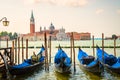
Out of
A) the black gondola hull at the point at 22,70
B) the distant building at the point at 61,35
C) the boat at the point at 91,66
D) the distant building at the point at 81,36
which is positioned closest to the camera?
the black gondola hull at the point at 22,70

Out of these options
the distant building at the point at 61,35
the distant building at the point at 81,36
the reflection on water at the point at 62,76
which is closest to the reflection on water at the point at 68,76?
the reflection on water at the point at 62,76

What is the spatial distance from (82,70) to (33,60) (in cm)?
313

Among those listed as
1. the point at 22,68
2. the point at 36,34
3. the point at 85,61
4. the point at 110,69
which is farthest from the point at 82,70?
the point at 36,34

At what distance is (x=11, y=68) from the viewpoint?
1323 centimetres

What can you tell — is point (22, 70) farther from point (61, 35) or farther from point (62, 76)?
point (61, 35)

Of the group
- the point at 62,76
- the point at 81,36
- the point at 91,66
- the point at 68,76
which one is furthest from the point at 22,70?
the point at 81,36

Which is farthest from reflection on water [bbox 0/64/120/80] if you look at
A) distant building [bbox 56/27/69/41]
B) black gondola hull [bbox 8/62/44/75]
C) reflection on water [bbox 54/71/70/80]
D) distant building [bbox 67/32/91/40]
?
distant building [bbox 67/32/91/40]

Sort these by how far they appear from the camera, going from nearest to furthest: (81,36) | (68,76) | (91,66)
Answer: (91,66) → (68,76) → (81,36)

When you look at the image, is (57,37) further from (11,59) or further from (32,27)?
(11,59)

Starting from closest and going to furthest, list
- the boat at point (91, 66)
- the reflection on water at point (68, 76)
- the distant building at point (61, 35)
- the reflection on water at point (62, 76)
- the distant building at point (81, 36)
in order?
the reflection on water at point (68, 76) → the boat at point (91, 66) → the reflection on water at point (62, 76) → the distant building at point (61, 35) → the distant building at point (81, 36)

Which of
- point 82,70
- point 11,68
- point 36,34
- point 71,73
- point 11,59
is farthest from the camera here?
point 36,34

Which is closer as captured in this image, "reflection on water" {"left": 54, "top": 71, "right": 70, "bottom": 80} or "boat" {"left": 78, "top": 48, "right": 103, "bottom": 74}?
"boat" {"left": 78, "top": 48, "right": 103, "bottom": 74}

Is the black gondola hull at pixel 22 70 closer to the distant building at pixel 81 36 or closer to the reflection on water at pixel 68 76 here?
the reflection on water at pixel 68 76

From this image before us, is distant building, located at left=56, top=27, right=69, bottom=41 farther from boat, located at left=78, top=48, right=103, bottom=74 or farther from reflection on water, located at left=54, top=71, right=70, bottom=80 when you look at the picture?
reflection on water, located at left=54, top=71, right=70, bottom=80
